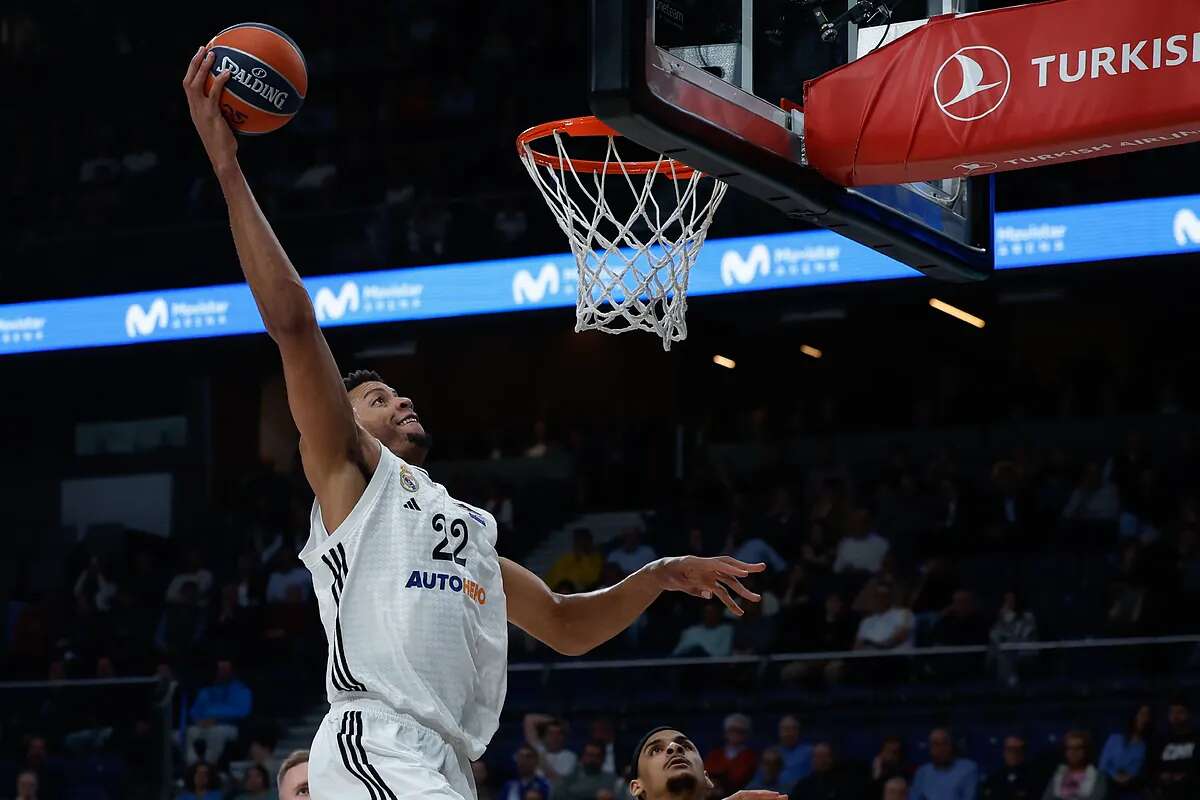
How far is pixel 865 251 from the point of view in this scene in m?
11.6

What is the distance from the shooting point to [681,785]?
549cm

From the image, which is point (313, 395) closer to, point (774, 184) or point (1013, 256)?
point (774, 184)

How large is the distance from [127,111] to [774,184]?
42.8 ft

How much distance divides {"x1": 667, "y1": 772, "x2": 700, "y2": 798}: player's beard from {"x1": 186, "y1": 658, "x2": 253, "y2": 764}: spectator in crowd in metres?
6.30

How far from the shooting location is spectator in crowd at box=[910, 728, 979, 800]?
9336 millimetres

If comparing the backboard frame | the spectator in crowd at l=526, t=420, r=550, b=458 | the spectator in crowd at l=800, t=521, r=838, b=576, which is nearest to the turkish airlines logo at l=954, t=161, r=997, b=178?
the backboard frame

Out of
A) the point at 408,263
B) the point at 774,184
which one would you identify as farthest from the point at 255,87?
the point at 408,263

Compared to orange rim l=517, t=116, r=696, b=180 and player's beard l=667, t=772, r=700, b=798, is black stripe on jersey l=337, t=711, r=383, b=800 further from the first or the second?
orange rim l=517, t=116, r=696, b=180

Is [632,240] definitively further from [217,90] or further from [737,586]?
[217,90]

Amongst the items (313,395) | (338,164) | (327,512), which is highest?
(338,164)

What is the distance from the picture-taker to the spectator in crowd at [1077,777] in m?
9.17

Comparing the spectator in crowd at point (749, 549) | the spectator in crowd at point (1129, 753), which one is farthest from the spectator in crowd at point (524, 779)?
the spectator in crowd at point (1129, 753)

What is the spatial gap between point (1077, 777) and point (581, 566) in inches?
183

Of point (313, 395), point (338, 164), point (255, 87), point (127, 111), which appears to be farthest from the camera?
point (127, 111)
